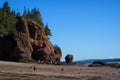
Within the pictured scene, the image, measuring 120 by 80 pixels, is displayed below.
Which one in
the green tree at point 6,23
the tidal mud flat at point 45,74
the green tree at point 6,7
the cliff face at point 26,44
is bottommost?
the tidal mud flat at point 45,74

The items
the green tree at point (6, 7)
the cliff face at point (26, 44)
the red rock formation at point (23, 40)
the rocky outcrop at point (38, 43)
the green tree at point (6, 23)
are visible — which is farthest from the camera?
the green tree at point (6, 7)

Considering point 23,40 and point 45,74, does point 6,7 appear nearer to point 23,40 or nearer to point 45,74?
point 23,40

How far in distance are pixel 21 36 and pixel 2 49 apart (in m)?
5.31

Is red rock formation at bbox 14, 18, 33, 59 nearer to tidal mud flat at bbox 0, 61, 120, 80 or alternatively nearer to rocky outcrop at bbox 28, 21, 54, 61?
rocky outcrop at bbox 28, 21, 54, 61

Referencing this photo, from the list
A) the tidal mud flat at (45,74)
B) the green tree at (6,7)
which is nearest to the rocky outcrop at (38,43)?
the tidal mud flat at (45,74)

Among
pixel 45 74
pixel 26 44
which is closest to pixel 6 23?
pixel 26 44

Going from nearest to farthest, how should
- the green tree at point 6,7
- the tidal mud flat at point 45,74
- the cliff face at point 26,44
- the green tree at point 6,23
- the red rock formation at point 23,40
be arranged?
the tidal mud flat at point 45,74, the red rock formation at point 23,40, the cliff face at point 26,44, the green tree at point 6,23, the green tree at point 6,7

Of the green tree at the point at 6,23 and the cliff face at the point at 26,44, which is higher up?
the green tree at the point at 6,23

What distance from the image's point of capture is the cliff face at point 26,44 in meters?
63.0

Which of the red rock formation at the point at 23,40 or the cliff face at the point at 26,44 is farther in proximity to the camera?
the cliff face at the point at 26,44

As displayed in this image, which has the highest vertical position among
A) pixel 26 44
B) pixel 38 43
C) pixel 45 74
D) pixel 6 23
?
pixel 6 23

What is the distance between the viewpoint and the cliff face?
207ft

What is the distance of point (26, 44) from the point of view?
65438 millimetres

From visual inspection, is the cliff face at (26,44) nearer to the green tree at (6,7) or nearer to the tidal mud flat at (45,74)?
the tidal mud flat at (45,74)
